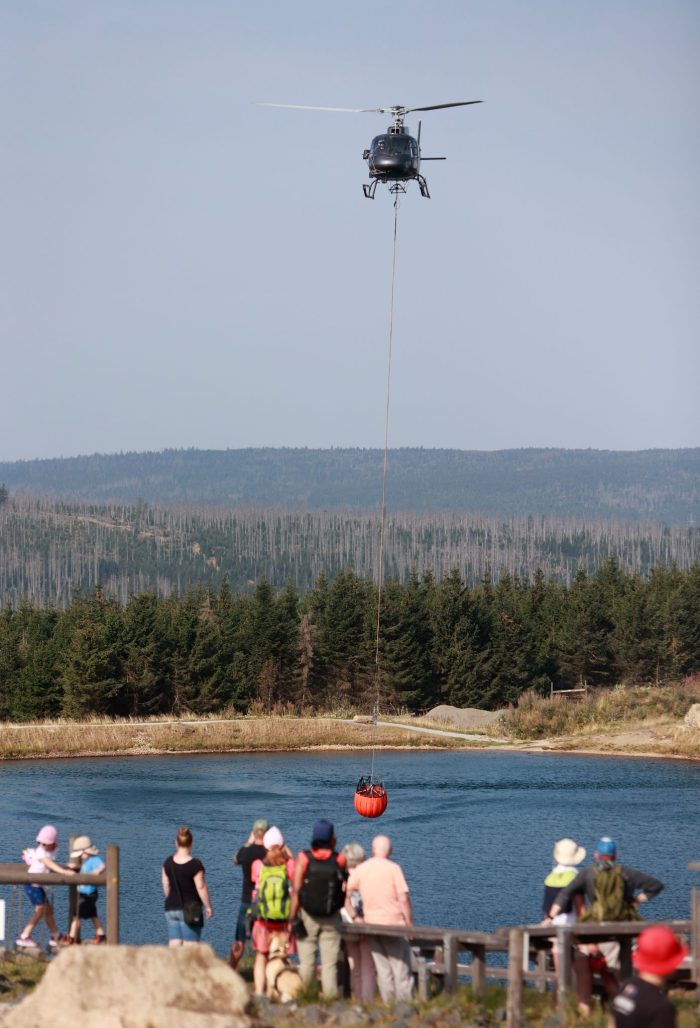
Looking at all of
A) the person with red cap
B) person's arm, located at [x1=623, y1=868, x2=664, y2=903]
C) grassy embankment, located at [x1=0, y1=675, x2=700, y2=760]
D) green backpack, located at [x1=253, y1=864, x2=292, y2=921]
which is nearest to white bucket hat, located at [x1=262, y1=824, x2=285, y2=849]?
green backpack, located at [x1=253, y1=864, x2=292, y2=921]

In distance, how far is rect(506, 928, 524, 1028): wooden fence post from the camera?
12625mm

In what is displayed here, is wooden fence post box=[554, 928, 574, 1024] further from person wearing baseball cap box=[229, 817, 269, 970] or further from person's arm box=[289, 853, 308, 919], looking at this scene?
person wearing baseball cap box=[229, 817, 269, 970]

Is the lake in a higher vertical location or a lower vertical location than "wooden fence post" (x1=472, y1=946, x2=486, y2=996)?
lower

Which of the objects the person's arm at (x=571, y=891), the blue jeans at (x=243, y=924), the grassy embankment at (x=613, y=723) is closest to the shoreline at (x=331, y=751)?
the grassy embankment at (x=613, y=723)

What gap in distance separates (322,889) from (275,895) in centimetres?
73

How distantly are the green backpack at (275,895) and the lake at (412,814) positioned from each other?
10784mm

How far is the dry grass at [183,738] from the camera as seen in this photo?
67.2 m

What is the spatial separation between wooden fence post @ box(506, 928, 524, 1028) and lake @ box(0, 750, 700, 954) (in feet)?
42.6

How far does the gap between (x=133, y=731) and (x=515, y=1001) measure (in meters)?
58.2

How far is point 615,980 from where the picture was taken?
1402cm

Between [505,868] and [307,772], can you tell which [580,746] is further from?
[505,868]

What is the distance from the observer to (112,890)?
1563 centimetres

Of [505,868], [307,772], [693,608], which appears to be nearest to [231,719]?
[307,772]

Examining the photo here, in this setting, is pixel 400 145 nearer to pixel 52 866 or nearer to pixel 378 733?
pixel 52 866
